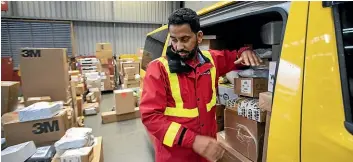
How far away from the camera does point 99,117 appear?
454 cm

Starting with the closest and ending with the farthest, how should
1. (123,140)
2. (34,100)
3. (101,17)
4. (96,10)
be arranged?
(34,100), (123,140), (96,10), (101,17)

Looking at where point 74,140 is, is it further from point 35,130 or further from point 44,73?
point 44,73

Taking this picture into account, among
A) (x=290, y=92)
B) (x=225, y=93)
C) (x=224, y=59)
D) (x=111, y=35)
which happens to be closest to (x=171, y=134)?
(x=290, y=92)

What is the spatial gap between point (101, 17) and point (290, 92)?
9.22m

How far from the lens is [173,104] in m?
1.13

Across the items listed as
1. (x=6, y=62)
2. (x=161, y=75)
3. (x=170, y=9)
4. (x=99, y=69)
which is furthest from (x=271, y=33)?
(x=170, y=9)

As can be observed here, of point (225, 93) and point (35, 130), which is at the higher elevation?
point (225, 93)

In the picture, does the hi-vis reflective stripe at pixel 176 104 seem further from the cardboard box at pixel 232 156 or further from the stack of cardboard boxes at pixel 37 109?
the stack of cardboard boxes at pixel 37 109

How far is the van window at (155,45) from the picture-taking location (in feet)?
7.48

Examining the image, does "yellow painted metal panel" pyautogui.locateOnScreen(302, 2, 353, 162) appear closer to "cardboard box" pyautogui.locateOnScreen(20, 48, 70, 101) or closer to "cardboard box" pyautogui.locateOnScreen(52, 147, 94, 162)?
"cardboard box" pyautogui.locateOnScreen(52, 147, 94, 162)

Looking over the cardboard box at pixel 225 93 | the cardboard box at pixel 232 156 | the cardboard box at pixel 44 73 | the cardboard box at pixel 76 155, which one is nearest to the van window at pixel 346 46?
the cardboard box at pixel 232 156

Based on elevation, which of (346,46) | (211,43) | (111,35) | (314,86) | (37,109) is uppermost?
(111,35)

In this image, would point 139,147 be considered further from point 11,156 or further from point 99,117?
point 99,117

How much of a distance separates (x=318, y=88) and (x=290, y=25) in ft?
0.84
